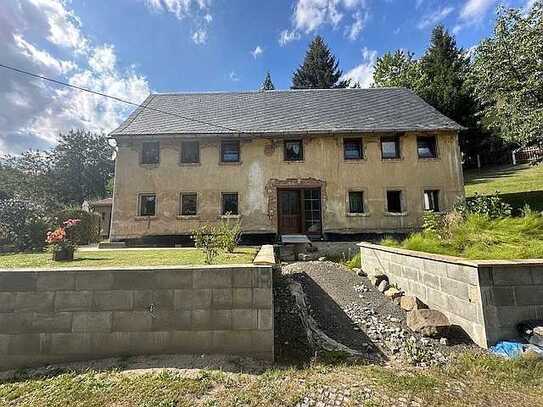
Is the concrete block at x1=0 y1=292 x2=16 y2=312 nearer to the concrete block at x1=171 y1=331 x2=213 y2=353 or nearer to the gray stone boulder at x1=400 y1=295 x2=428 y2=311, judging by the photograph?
the concrete block at x1=171 y1=331 x2=213 y2=353

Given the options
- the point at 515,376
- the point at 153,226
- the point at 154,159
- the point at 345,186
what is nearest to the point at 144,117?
the point at 154,159

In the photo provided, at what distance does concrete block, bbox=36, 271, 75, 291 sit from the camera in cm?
374

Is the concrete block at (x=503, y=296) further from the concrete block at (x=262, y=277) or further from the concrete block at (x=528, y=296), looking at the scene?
the concrete block at (x=262, y=277)

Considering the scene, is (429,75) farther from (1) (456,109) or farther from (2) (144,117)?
(2) (144,117)

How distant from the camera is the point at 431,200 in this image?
14328mm

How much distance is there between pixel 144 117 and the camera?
15867 mm

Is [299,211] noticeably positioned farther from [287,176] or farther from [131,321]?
[131,321]

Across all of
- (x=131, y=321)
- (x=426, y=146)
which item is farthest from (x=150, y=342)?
(x=426, y=146)

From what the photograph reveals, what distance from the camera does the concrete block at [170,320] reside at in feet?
12.1

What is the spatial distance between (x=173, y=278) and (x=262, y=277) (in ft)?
3.76

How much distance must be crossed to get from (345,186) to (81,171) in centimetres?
4097

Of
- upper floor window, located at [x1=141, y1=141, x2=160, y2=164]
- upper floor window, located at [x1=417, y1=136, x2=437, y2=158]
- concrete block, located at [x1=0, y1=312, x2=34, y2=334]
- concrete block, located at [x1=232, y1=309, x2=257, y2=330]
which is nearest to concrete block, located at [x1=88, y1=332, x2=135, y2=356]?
concrete block, located at [x1=0, y1=312, x2=34, y2=334]

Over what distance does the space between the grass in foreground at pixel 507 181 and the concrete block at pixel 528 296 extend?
672 inches

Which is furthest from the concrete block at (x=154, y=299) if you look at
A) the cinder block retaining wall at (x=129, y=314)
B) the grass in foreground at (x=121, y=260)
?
the grass in foreground at (x=121, y=260)
